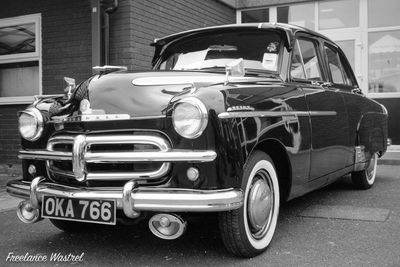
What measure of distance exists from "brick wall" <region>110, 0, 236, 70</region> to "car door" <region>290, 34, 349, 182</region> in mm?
3104

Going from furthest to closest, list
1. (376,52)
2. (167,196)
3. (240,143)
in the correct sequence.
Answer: (376,52) → (240,143) → (167,196)

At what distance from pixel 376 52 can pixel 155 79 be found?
724cm

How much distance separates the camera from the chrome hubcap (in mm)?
3160

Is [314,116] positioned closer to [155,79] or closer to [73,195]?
[155,79]

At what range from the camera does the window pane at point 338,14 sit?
379 inches

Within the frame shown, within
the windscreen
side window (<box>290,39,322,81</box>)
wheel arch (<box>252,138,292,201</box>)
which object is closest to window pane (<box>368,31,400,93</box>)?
side window (<box>290,39,322,81</box>)

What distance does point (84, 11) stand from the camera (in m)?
7.33

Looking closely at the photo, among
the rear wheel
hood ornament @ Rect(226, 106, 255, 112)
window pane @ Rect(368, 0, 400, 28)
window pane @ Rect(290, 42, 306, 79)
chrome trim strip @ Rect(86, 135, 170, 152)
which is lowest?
the rear wheel

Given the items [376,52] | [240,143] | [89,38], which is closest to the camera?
[240,143]

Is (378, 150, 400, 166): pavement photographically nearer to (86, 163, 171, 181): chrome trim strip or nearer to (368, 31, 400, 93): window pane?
(368, 31, 400, 93): window pane

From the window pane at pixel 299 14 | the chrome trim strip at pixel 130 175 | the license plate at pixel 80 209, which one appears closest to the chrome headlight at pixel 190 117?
the chrome trim strip at pixel 130 175

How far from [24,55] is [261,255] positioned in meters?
6.09

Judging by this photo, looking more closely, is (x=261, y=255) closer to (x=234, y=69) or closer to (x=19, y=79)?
(x=234, y=69)

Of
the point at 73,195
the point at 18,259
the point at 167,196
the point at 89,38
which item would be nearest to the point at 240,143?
the point at 167,196
